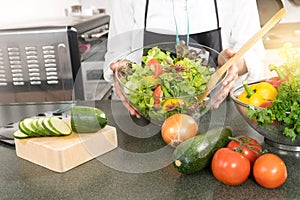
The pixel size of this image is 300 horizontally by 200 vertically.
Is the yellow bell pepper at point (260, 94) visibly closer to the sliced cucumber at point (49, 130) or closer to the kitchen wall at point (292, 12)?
the sliced cucumber at point (49, 130)

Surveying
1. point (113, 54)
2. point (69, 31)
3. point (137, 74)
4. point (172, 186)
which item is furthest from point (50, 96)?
point (172, 186)

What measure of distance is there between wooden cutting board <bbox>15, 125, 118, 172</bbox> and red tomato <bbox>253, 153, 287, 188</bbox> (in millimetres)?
326

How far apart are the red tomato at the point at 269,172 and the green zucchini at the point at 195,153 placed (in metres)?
0.09

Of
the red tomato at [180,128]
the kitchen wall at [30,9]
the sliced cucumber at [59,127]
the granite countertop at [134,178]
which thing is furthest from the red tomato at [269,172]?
the kitchen wall at [30,9]

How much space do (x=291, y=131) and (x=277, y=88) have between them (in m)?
0.12

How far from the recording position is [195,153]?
0.68 m

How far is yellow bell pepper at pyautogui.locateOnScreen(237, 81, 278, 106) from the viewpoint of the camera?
78 centimetres

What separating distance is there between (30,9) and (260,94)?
1.52 m

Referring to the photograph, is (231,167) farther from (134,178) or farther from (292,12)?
(292,12)

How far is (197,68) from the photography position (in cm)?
82

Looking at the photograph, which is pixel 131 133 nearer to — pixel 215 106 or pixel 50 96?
pixel 215 106

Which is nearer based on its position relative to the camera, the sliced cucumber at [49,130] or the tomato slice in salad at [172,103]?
the tomato slice in salad at [172,103]

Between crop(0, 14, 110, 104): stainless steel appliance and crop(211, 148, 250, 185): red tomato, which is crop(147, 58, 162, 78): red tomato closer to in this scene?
crop(211, 148, 250, 185): red tomato

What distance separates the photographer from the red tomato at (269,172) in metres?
0.63
